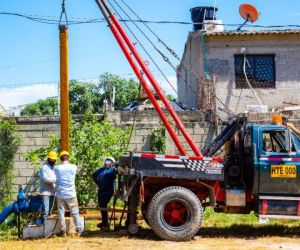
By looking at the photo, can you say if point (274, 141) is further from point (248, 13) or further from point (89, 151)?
point (248, 13)

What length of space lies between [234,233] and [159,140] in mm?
4552

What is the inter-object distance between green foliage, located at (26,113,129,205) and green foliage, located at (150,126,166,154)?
116 cm

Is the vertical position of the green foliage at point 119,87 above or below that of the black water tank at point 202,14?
below

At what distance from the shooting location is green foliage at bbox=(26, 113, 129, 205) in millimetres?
13734

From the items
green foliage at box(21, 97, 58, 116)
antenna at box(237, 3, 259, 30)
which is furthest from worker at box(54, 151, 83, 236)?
green foliage at box(21, 97, 58, 116)

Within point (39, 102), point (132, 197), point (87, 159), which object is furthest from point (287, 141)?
point (39, 102)

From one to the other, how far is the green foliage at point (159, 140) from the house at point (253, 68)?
644 centimetres

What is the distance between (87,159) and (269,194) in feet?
17.7

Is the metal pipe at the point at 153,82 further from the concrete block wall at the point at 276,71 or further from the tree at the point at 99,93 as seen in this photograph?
the tree at the point at 99,93

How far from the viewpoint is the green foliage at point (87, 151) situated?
1373cm

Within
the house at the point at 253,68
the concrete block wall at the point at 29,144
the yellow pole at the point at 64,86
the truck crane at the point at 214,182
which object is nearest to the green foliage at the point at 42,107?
the house at the point at 253,68

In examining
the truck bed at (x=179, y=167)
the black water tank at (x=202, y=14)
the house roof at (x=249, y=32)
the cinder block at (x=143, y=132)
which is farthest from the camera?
the black water tank at (x=202, y=14)

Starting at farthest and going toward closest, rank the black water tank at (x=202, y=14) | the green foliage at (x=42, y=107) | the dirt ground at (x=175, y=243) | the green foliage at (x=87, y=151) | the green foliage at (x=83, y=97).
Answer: the green foliage at (x=42, y=107) < the green foliage at (x=83, y=97) < the black water tank at (x=202, y=14) < the green foliage at (x=87, y=151) < the dirt ground at (x=175, y=243)

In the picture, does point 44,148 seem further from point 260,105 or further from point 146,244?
point 260,105
